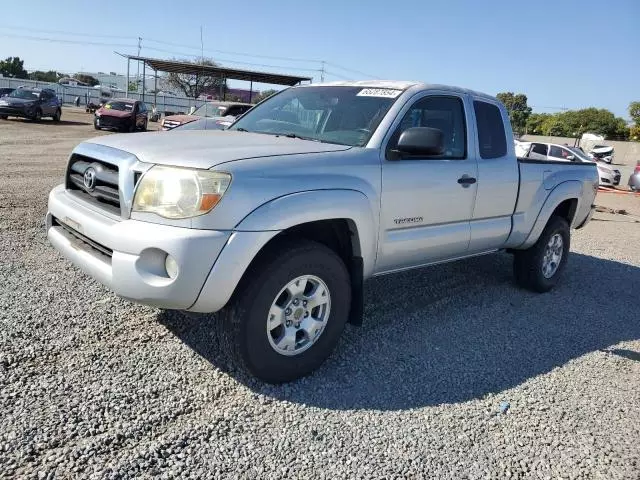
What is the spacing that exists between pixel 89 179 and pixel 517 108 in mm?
85000

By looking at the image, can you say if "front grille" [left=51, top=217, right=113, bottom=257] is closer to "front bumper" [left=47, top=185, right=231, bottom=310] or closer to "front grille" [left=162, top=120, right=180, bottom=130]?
"front bumper" [left=47, top=185, right=231, bottom=310]

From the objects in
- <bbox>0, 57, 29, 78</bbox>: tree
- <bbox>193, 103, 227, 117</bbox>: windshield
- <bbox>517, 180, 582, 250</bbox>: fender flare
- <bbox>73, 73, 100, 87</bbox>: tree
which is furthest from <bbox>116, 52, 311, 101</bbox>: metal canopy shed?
<bbox>73, 73, 100, 87</bbox>: tree

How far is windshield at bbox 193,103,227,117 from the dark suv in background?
1037cm

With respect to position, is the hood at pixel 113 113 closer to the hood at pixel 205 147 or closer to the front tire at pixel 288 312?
the hood at pixel 205 147

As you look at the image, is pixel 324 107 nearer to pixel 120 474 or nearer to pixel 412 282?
pixel 412 282

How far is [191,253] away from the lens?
8.61 feet

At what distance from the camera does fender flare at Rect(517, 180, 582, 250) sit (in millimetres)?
5125

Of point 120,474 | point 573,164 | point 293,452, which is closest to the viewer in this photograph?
point 120,474

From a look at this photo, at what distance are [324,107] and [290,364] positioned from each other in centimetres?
203

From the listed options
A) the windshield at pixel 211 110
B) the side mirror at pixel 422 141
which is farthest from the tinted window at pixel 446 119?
the windshield at pixel 211 110

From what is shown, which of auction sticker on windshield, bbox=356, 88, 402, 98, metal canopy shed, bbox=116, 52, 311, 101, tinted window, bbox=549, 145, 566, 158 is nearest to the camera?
auction sticker on windshield, bbox=356, 88, 402, 98

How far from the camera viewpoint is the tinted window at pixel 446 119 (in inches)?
156

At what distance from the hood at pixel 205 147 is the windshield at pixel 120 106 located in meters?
21.9

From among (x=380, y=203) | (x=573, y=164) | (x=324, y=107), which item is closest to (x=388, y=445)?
(x=380, y=203)
